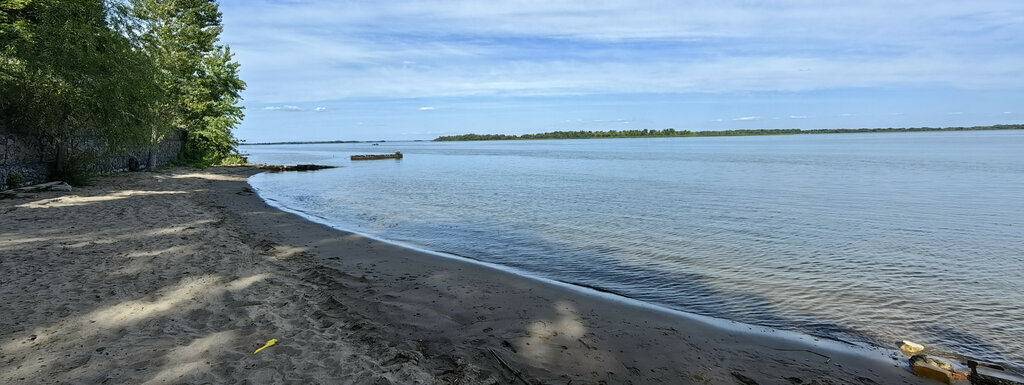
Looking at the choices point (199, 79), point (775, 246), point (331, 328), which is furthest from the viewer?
point (199, 79)

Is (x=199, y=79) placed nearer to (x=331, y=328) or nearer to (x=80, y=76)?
(x=80, y=76)

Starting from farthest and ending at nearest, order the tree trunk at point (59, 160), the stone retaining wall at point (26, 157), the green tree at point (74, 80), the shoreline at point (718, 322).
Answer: the tree trunk at point (59, 160), the green tree at point (74, 80), the stone retaining wall at point (26, 157), the shoreline at point (718, 322)

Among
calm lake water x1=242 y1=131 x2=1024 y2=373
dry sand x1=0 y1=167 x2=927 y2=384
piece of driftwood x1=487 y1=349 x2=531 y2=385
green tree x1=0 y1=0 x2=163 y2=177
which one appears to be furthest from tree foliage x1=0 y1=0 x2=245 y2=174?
piece of driftwood x1=487 y1=349 x2=531 y2=385

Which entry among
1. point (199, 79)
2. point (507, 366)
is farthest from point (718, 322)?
point (199, 79)

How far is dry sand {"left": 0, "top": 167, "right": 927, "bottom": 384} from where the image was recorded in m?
4.23

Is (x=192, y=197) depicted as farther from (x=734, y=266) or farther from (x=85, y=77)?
(x=734, y=266)

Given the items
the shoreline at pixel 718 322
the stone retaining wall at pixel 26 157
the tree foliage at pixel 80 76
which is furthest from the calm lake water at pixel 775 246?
the stone retaining wall at pixel 26 157

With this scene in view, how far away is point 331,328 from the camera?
527cm

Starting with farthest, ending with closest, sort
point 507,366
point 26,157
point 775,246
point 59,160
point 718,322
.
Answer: point 59,160 → point 26,157 → point 775,246 → point 718,322 → point 507,366

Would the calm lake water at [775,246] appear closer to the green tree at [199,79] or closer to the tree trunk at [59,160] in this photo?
the tree trunk at [59,160]

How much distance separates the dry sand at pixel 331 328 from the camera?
4.23 meters

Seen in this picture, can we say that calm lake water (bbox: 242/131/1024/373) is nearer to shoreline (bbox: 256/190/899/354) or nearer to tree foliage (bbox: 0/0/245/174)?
shoreline (bbox: 256/190/899/354)

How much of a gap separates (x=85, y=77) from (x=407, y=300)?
1644 cm

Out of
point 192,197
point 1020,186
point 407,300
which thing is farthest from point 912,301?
point 1020,186
